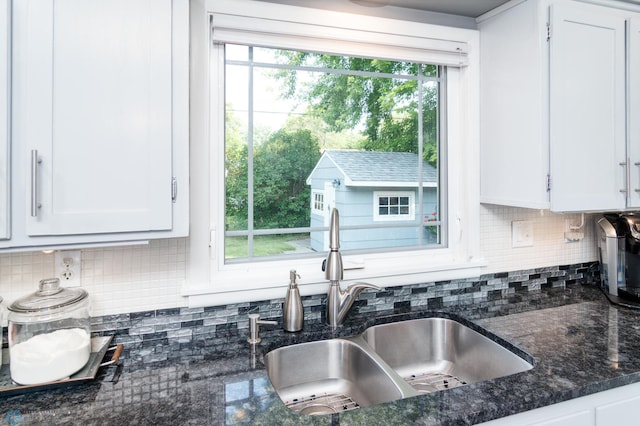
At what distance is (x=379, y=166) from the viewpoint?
5.78 ft

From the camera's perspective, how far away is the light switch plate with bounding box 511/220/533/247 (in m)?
1.89

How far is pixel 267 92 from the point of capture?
5.16ft

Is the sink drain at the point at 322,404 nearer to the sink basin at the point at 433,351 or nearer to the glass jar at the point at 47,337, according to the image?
the sink basin at the point at 433,351

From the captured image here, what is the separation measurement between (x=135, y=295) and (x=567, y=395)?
1371 millimetres

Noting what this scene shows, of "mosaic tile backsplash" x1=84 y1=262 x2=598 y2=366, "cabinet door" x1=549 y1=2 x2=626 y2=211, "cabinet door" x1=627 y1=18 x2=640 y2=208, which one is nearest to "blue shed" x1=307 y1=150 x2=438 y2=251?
"mosaic tile backsplash" x1=84 y1=262 x2=598 y2=366

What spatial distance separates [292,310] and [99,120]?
864 mm

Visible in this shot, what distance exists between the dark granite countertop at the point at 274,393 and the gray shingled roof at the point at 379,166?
2.26 ft

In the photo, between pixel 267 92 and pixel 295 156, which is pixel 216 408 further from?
pixel 267 92

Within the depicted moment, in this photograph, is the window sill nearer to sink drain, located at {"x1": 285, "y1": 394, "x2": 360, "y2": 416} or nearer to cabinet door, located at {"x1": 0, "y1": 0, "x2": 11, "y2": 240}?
sink drain, located at {"x1": 285, "y1": 394, "x2": 360, "y2": 416}

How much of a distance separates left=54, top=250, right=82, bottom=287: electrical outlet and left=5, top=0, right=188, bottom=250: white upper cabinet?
0.29m

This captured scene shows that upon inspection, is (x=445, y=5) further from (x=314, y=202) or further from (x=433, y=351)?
(x=433, y=351)

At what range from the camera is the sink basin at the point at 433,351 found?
1451mm

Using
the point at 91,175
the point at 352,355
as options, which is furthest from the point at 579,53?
the point at 91,175

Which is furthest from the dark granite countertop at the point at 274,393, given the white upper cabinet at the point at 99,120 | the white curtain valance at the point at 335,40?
the white curtain valance at the point at 335,40
